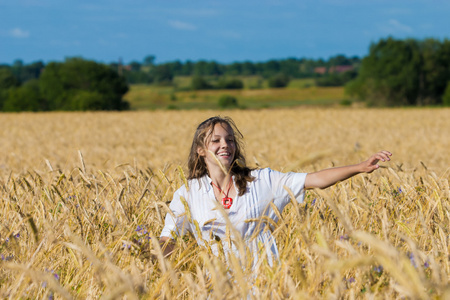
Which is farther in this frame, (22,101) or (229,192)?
(22,101)

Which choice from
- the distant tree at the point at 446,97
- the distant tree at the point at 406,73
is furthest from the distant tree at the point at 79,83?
the distant tree at the point at 446,97

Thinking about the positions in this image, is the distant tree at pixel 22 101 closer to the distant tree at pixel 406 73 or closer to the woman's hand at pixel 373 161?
the distant tree at pixel 406 73

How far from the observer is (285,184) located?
307cm

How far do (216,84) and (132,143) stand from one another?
303ft

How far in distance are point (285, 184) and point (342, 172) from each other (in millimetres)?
372

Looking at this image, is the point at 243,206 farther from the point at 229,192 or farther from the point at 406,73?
the point at 406,73

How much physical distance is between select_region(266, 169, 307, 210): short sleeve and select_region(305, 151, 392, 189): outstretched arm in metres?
0.04

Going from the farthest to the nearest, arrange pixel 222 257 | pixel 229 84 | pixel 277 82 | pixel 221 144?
pixel 277 82
pixel 229 84
pixel 221 144
pixel 222 257

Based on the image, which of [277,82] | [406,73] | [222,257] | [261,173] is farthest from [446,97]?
[222,257]

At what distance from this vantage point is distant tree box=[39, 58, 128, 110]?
68062 mm

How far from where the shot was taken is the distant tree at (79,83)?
223ft

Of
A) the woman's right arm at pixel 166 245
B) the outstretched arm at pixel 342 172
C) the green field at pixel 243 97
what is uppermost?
the outstretched arm at pixel 342 172

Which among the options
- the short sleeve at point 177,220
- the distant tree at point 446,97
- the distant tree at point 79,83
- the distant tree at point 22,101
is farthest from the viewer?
the distant tree at point 79,83

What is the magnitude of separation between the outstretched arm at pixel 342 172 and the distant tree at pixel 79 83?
6484 centimetres
